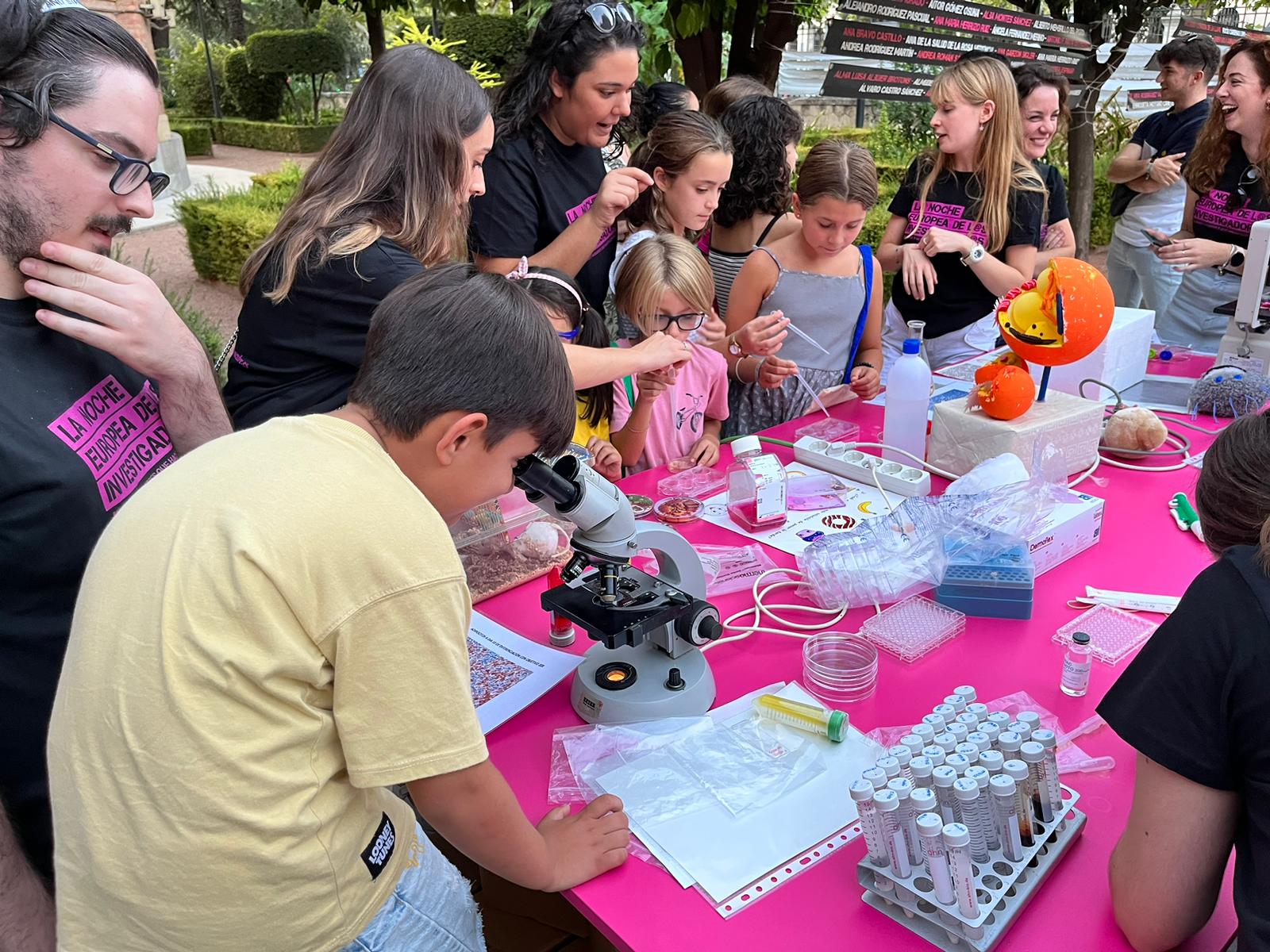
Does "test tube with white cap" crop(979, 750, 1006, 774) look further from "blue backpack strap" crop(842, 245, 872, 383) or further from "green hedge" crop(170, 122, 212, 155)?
"green hedge" crop(170, 122, 212, 155)

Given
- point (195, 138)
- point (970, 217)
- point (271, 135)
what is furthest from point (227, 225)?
point (271, 135)

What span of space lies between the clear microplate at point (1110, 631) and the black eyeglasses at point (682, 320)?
1.34 m

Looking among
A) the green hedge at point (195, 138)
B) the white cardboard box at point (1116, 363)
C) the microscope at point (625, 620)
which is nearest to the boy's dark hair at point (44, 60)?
the microscope at point (625, 620)

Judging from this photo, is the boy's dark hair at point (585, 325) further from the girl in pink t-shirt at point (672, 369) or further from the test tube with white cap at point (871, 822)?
the test tube with white cap at point (871, 822)

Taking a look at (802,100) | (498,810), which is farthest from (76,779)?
(802,100)

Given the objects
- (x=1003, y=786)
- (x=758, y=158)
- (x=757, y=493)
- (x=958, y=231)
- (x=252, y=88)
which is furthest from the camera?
(x=252, y=88)

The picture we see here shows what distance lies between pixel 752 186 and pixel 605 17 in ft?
2.95

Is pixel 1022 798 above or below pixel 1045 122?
below

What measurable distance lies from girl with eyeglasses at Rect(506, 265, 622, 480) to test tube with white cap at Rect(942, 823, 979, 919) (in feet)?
4.88

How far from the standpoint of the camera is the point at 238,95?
804 inches

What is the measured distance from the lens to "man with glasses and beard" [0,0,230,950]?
1172mm

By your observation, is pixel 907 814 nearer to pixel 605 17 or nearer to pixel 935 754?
pixel 935 754

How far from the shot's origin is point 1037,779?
1.15 metres

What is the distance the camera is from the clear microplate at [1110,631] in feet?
5.27
